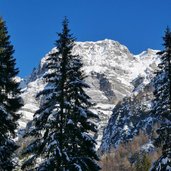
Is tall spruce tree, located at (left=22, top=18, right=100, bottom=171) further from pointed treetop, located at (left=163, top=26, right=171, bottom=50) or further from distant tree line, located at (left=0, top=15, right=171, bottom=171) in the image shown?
pointed treetop, located at (left=163, top=26, right=171, bottom=50)

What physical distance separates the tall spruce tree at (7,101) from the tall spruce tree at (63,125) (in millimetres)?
2287

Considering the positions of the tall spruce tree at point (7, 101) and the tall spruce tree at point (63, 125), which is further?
the tall spruce tree at point (7, 101)

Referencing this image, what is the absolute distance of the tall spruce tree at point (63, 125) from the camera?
85.2 feet

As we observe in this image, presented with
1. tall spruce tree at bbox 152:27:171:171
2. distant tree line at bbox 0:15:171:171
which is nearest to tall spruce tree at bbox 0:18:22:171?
distant tree line at bbox 0:15:171:171

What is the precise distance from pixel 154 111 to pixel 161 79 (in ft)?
6.36

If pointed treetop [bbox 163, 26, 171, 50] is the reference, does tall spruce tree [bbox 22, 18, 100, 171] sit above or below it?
below

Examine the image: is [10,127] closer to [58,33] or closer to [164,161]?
[58,33]

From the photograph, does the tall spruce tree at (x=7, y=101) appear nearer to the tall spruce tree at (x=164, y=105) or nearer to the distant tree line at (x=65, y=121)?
the distant tree line at (x=65, y=121)

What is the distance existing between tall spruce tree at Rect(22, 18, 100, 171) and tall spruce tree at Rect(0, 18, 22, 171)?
2.29m

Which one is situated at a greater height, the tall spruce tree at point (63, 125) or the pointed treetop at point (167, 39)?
the pointed treetop at point (167, 39)

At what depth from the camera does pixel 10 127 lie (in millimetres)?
29094

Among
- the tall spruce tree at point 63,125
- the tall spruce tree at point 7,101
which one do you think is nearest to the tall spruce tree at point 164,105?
the tall spruce tree at point 63,125

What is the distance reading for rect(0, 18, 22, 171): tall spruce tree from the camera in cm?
2872

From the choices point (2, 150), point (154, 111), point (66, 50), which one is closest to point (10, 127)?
point (2, 150)
